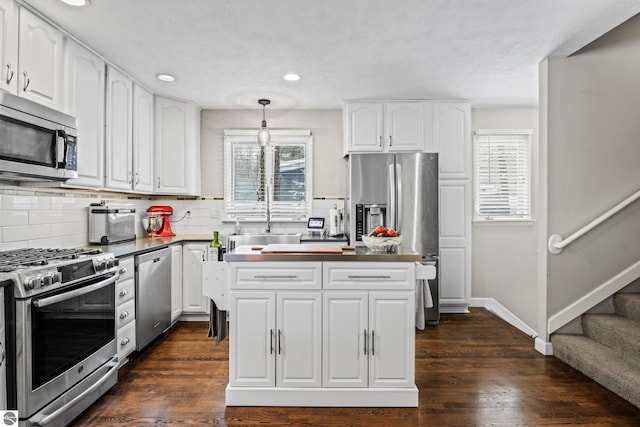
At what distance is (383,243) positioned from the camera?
2535 millimetres

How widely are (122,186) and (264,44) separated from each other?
5.60 ft

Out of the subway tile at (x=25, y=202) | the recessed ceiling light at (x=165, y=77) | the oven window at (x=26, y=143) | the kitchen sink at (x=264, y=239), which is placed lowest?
the kitchen sink at (x=264, y=239)

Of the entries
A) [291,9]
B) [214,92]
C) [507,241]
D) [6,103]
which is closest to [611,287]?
[507,241]

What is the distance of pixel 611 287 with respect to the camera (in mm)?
3314

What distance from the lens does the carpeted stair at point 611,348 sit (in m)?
2.62

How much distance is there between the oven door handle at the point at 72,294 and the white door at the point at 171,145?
1.92 m

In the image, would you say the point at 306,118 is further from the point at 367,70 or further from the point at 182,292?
the point at 182,292

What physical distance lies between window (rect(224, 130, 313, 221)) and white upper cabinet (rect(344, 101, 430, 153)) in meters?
0.65

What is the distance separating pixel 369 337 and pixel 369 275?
14.2 inches

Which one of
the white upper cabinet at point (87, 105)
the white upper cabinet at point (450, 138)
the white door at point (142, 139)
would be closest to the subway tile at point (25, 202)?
the white upper cabinet at point (87, 105)

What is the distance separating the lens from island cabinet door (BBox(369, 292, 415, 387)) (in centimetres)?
245

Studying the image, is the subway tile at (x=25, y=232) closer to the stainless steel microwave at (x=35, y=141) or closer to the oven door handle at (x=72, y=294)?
the stainless steel microwave at (x=35, y=141)

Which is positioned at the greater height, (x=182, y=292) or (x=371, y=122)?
(x=371, y=122)

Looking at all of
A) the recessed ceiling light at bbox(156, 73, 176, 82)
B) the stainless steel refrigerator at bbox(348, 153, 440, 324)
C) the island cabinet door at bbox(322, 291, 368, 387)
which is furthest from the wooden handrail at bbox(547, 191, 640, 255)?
the recessed ceiling light at bbox(156, 73, 176, 82)
